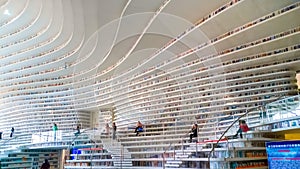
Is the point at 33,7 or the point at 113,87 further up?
the point at 33,7

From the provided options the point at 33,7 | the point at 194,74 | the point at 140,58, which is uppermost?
the point at 33,7

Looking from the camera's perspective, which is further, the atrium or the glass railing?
the atrium

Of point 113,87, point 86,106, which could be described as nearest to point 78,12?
point 113,87

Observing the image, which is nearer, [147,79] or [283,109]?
[283,109]

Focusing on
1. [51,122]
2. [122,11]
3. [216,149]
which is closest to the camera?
[216,149]

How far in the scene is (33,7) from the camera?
17203 millimetres

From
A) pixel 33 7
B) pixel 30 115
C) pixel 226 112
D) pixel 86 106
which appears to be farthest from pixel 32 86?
pixel 226 112

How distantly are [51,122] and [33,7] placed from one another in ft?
24.3

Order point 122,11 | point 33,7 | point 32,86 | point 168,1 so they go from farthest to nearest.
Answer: point 32,86 < point 33,7 < point 122,11 < point 168,1

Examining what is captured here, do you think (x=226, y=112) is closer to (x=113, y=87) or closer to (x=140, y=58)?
(x=140, y=58)

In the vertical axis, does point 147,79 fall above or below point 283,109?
above

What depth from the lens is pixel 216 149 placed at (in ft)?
20.2

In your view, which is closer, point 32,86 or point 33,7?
point 33,7

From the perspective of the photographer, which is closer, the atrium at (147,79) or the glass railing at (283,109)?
the glass railing at (283,109)
